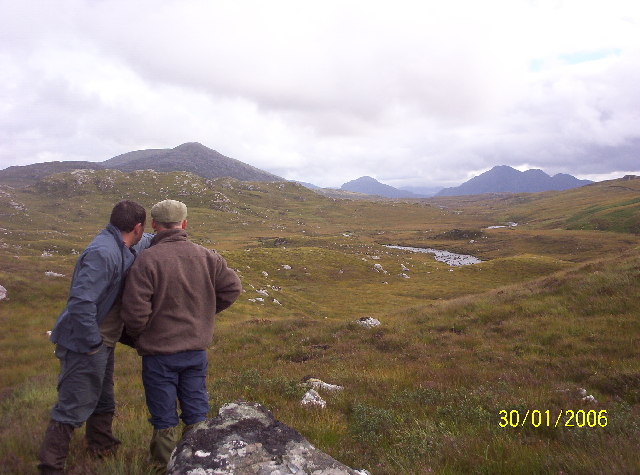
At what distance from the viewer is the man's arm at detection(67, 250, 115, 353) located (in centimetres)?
489

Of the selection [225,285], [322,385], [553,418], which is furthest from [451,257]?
[225,285]

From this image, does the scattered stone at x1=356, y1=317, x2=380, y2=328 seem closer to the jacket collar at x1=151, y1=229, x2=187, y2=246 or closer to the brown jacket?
the brown jacket

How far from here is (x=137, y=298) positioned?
498cm

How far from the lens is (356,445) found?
6.02 meters

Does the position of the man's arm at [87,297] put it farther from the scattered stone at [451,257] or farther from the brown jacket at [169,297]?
the scattered stone at [451,257]

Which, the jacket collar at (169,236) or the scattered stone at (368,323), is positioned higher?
the jacket collar at (169,236)

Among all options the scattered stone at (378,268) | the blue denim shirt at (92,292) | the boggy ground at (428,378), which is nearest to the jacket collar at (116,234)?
the blue denim shirt at (92,292)

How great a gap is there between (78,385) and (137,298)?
149 centimetres

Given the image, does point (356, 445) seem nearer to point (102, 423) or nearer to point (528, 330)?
point (102, 423)

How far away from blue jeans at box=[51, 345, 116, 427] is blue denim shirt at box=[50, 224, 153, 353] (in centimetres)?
22

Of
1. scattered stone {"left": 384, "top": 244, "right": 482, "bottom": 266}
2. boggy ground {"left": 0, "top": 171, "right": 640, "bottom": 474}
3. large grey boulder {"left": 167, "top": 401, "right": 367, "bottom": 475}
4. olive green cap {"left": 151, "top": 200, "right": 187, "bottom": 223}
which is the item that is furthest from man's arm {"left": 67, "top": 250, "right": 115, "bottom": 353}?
scattered stone {"left": 384, "top": 244, "right": 482, "bottom": 266}

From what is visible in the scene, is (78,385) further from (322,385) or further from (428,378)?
(428,378)

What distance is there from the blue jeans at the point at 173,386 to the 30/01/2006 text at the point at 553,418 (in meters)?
4.88

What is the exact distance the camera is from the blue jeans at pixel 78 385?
5078 mm
